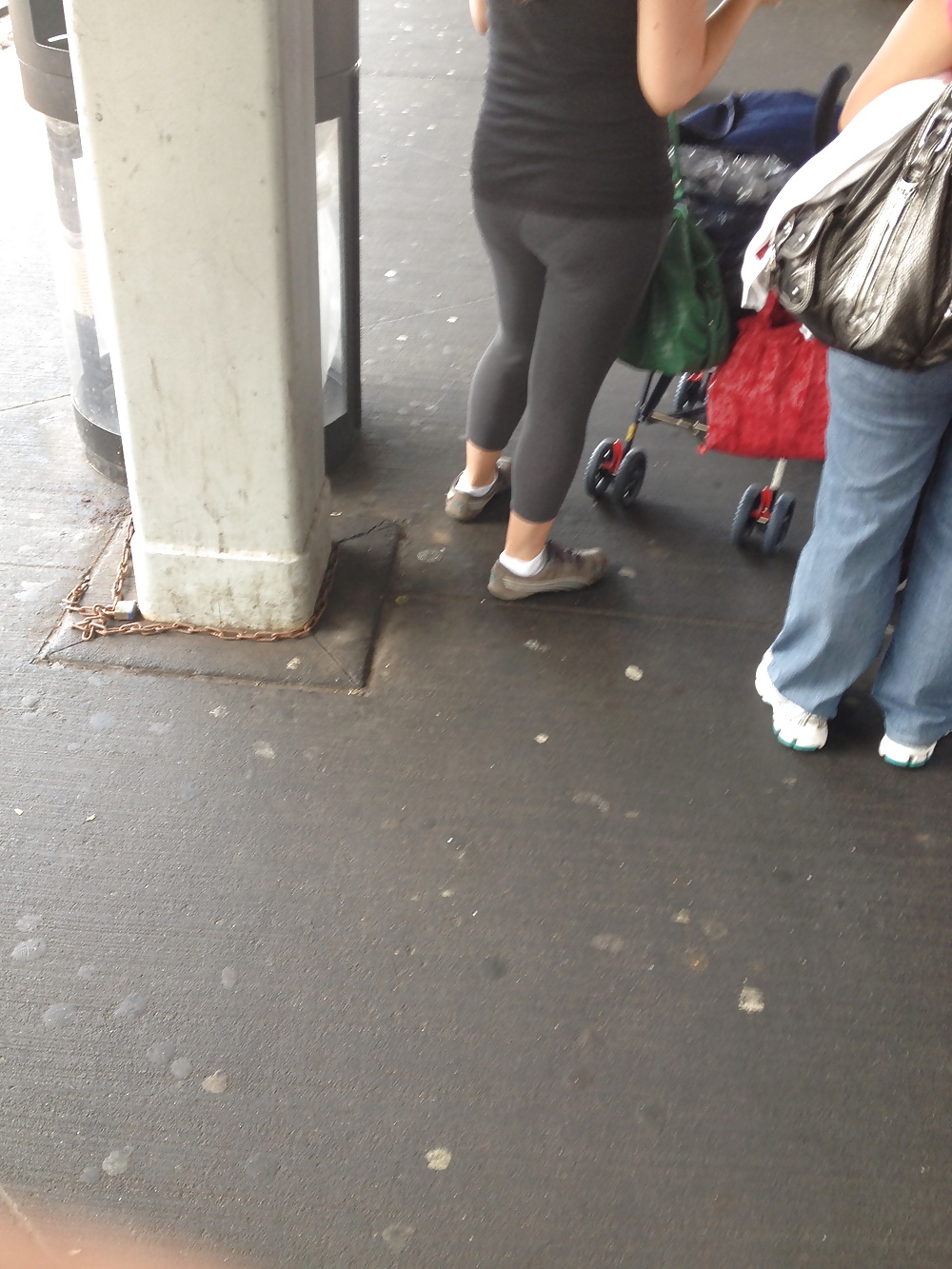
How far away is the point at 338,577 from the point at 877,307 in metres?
1.58

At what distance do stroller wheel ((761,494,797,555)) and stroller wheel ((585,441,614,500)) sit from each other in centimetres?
49

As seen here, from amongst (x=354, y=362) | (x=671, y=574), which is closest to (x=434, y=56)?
(x=354, y=362)

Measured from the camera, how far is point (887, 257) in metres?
1.87

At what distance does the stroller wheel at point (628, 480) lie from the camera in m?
3.21

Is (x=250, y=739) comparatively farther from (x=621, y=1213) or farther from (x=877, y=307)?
(x=877, y=307)

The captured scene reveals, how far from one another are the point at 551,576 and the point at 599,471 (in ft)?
1.65

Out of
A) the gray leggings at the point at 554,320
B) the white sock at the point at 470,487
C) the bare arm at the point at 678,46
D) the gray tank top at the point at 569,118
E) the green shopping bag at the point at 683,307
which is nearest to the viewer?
the bare arm at the point at 678,46

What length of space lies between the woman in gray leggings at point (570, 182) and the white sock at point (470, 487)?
0.37 m

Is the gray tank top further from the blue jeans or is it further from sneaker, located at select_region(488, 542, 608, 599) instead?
sneaker, located at select_region(488, 542, 608, 599)

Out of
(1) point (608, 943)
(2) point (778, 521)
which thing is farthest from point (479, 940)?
(2) point (778, 521)

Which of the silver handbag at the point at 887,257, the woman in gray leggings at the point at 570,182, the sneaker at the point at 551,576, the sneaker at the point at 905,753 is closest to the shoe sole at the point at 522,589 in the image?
the sneaker at the point at 551,576

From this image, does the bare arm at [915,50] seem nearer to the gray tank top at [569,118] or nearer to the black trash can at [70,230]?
the gray tank top at [569,118]

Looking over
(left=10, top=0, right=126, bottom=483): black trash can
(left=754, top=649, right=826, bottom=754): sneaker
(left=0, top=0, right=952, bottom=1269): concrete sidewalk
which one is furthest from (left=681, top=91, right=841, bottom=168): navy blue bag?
(left=10, top=0, right=126, bottom=483): black trash can

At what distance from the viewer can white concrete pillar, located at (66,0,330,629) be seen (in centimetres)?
206
